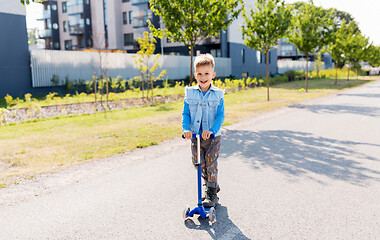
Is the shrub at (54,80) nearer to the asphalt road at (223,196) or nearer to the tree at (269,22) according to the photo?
the tree at (269,22)

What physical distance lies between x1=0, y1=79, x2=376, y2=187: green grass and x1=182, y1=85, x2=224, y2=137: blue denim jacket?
321cm

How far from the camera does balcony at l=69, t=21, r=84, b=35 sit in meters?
46.0

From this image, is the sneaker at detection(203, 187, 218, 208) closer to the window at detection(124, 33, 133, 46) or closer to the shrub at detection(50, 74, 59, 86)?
the shrub at detection(50, 74, 59, 86)

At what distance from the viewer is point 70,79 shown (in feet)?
68.7

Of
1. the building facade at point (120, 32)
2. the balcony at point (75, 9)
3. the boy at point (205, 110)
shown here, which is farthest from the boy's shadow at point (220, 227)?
the balcony at point (75, 9)

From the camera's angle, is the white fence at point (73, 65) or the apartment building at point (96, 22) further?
the apartment building at point (96, 22)

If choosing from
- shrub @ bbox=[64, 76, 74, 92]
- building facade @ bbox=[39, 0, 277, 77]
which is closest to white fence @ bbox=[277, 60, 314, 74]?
building facade @ bbox=[39, 0, 277, 77]

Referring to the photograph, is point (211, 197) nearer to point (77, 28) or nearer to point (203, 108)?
point (203, 108)

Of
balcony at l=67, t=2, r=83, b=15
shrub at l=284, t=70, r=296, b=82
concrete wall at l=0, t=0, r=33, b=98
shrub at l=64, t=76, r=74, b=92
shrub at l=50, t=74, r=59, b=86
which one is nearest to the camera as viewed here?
concrete wall at l=0, t=0, r=33, b=98

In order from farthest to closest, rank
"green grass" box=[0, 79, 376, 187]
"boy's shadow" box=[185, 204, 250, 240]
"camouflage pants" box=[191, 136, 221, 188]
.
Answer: "green grass" box=[0, 79, 376, 187] < "camouflage pants" box=[191, 136, 221, 188] < "boy's shadow" box=[185, 204, 250, 240]

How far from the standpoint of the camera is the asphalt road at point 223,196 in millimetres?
3426

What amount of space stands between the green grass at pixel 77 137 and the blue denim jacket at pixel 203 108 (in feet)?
10.5

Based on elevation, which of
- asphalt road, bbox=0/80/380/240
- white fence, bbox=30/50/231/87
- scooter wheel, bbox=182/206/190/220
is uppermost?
white fence, bbox=30/50/231/87

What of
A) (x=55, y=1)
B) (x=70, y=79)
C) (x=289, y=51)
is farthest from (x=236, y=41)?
(x=289, y=51)
